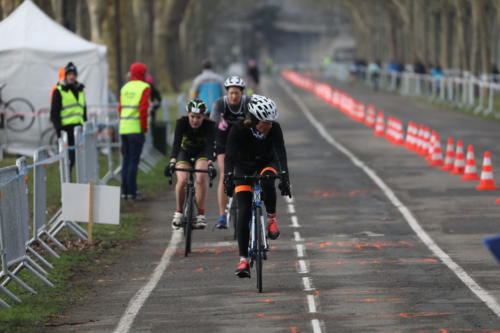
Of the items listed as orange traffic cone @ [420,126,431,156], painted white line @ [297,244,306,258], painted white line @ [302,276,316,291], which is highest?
orange traffic cone @ [420,126,431,156]

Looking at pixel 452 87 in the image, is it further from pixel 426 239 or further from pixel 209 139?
pixel 209 139

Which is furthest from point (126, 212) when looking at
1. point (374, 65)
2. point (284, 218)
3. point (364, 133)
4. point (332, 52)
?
point (332, 52)

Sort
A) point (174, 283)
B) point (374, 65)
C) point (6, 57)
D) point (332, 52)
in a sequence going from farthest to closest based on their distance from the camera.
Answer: point (332, 52) < point (374, 65) < point (6, 57) < point (174, 283)

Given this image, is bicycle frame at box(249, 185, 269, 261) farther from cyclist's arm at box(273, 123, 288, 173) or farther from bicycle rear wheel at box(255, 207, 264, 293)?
cyclist's arm at box(273, 123, 288, 173)

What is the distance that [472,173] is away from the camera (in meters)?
21.1

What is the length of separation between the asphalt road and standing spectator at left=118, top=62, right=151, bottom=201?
0.97 meters

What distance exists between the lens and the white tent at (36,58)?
80.6ft

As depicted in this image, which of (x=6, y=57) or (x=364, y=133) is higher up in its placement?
(x=6, y=57)

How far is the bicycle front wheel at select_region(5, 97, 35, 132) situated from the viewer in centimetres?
2502

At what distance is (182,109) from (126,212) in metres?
15.1

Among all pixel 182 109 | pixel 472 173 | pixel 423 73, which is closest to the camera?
pixel 472 173

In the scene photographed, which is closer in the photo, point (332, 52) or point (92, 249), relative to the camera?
point (92, 249)

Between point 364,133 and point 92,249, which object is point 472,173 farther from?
point 364,133

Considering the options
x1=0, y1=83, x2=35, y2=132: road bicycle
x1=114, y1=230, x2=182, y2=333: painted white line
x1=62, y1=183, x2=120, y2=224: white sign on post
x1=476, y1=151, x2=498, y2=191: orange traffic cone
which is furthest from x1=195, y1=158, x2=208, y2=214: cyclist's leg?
x1=0, y1=83, x2=35, y2=132: road bicycle
